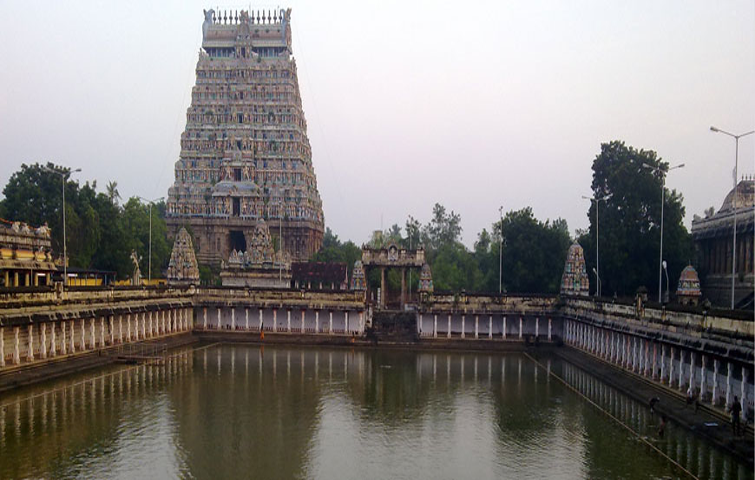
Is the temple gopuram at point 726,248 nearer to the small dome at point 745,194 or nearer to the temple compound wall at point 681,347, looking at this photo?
the small dome at point 745,194

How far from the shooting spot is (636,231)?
63125mm

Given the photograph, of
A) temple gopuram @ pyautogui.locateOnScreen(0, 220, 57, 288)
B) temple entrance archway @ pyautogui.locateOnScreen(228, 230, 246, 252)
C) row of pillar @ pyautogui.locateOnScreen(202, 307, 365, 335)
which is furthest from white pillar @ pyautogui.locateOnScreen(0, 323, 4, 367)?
temple entrance archway @ pyautogui.locateOnScreen(228, 230, 246, 252)

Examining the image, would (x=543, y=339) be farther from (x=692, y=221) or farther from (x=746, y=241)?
(x=692, y=221)

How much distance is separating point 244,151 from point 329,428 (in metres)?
76.7

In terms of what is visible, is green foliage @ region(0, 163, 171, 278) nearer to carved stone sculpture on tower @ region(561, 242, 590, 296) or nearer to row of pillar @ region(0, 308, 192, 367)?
row of pillar @ region(0, 308, 192, 367)

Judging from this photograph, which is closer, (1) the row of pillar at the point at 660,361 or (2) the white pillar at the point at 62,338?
(1) the row of pillar at the point at 660,361

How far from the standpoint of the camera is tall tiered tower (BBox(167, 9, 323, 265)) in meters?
97.6

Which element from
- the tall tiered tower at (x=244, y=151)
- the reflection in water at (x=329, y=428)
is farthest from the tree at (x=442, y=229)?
the reflection in water at (x=329, y=428)

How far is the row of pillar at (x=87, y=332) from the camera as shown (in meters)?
36.2

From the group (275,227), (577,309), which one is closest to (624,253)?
(577,309)

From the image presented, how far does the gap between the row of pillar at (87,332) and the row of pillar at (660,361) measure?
1245 inches

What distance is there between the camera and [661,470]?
22.6 meters

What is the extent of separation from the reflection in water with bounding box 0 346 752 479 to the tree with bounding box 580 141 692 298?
23.4m

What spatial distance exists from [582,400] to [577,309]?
1765 centimetres
